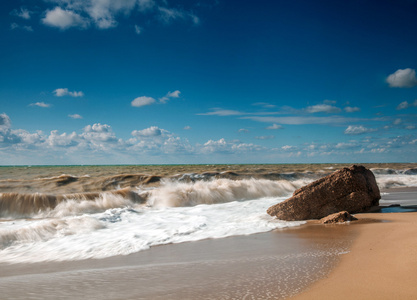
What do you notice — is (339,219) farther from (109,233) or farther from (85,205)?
(85,205)

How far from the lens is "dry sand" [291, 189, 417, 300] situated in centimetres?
246

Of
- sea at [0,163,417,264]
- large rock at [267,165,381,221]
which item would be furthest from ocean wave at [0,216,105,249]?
large rock at [267,165,381,221]

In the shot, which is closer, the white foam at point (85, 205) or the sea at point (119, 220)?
the sea at point (119, 220)

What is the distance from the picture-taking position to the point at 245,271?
3.29 metres

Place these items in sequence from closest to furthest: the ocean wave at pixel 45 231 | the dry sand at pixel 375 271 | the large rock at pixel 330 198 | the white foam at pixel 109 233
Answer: the dry sand at pixel 375 271 < the white foam at pixel 109 233 < the ocean wave at pixel 45 231 < the large rock at pixel 330 198

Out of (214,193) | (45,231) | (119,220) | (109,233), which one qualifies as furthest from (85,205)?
(214,193)

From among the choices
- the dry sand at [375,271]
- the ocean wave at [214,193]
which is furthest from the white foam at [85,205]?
the dry sand at [375,271]

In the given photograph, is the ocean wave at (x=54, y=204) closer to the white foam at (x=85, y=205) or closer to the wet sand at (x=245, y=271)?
the white foam at (x=85, y=205)

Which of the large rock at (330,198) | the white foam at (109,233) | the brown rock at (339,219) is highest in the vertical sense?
the large rock at (330,198)

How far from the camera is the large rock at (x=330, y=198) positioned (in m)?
6.78

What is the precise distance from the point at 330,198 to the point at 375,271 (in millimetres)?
4192

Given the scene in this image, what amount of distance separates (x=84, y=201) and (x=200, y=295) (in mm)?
8734

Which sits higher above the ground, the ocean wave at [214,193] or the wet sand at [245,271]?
the ocean wave at [214,193]

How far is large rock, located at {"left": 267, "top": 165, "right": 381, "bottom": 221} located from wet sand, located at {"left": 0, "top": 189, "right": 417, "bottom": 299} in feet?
5.71
